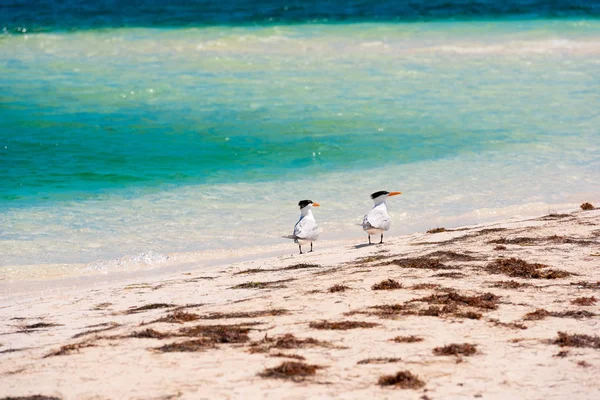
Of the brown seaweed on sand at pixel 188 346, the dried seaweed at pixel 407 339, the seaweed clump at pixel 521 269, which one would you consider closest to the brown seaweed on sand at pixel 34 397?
the brown seaweed on sand at pixel 188 346

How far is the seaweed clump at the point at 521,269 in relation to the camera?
28.6 feet

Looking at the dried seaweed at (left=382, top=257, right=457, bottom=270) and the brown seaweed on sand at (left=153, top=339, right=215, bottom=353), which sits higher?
the dried seaweed at (left=382, top=257, right=457, bottom=270)

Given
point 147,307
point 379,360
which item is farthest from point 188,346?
point 147,307

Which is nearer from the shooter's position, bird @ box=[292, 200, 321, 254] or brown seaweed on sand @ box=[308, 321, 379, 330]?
brown seaweed on sand @ box=[308, 321, 379, 330]

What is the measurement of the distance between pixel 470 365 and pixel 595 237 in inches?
193

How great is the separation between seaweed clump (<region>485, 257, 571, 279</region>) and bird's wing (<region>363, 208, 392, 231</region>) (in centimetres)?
276

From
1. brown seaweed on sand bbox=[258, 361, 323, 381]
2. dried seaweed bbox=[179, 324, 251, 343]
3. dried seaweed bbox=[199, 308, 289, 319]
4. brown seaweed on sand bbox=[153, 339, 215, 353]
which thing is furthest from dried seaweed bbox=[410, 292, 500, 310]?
brown seaweed on sand bbox=[153, 339, 215, 353]

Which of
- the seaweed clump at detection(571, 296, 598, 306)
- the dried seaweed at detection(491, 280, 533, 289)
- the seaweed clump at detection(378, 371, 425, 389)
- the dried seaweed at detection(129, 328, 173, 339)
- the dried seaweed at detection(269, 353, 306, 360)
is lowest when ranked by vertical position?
the seaweed clump at detection(378, 371, 425, 389)

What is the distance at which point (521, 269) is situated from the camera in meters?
8.95

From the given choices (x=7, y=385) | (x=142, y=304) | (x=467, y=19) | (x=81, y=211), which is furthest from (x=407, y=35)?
(x=7, y=385)

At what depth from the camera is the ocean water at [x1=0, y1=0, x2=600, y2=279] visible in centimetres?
1441

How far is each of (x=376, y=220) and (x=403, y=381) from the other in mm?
6101

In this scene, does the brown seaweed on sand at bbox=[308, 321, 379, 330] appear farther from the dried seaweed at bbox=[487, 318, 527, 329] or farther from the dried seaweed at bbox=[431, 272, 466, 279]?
the dried seaweed at bbox=[431, 272, 466, 279]

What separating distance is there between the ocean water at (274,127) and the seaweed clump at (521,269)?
434 centimetres
